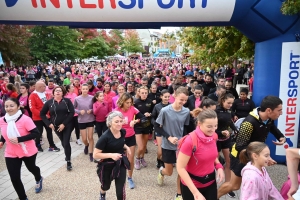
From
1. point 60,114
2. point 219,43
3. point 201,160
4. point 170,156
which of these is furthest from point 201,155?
point 219,43

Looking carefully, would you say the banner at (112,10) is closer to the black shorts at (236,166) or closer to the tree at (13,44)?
the black shorts at (236,166)

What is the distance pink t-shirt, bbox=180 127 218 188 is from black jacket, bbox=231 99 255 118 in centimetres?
335

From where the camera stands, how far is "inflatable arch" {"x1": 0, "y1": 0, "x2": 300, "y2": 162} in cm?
457

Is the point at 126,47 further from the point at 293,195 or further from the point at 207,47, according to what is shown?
the point at 293,195

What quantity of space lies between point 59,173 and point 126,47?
195 feet

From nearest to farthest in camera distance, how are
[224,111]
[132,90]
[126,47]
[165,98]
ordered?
[224,111], [165,98], [132,90], [126,47]

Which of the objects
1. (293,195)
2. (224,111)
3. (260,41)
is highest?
(260,41)

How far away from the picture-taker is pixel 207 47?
946 centimetres

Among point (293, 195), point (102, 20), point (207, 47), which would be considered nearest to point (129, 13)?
point (102, 20)

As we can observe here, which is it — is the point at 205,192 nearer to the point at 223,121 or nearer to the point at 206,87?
the point at 223,121

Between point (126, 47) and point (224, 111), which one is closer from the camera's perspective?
point (224, 111)

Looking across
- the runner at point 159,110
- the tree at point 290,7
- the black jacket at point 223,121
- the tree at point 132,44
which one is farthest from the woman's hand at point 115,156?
the tree at point 132,44

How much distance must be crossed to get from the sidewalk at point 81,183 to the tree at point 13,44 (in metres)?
16.8

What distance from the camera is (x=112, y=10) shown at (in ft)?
15.1
